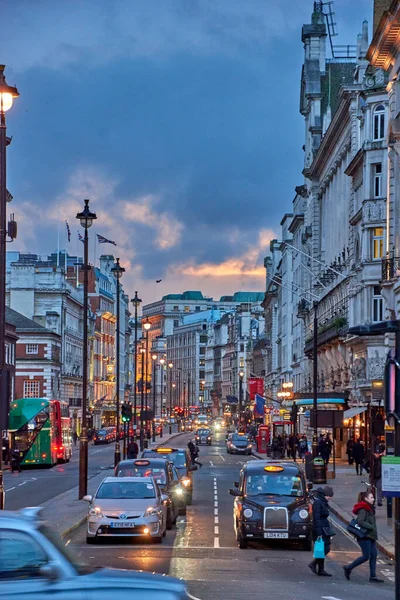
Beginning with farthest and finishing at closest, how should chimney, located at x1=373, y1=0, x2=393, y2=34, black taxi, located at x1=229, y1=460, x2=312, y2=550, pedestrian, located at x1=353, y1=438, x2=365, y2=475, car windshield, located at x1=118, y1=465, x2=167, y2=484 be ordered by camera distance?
pedestrian, located at x1=353, y1=438, x2=365, y2=475, chimney, located at x1=373, y1=0, x2=393, y2=34, car windshield, located at x1=118, y1=465, x2=167, y2=484, black taxi, located at x1=229, y1=460, x2=312, y2=550

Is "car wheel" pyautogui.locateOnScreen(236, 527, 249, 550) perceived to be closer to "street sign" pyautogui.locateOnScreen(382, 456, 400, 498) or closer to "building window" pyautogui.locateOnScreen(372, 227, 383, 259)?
"street sign" pyautogui.locateOnScreen(382, 456, 400, 498)

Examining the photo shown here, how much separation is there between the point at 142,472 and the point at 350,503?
28.2ft

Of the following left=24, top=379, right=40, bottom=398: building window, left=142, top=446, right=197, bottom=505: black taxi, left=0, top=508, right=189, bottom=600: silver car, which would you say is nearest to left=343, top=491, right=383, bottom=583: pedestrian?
left=0, top=508, right=189, bottom=600: silver car

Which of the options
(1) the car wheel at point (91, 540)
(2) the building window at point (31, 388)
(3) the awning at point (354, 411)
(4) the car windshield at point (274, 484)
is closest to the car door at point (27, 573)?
(1) the car wheel at point (91, 540)

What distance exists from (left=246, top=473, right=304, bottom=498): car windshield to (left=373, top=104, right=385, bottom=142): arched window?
32.9 meters

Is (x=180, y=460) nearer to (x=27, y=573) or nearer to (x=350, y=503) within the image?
(x=350, y=503)

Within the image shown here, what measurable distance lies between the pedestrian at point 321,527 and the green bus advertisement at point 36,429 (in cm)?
4440

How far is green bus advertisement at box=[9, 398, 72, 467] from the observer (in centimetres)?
6419

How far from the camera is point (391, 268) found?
34094mm

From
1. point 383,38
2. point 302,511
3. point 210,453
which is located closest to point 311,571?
point 302,511

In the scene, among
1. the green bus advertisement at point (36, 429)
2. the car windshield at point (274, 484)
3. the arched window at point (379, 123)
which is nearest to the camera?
the car windshield at point (274, 484)

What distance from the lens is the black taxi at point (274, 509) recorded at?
23750 millimetres

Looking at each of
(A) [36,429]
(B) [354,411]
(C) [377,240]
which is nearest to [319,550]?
(C) [377,240]

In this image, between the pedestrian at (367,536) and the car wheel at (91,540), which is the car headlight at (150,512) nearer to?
the car wheel at (91,540)
